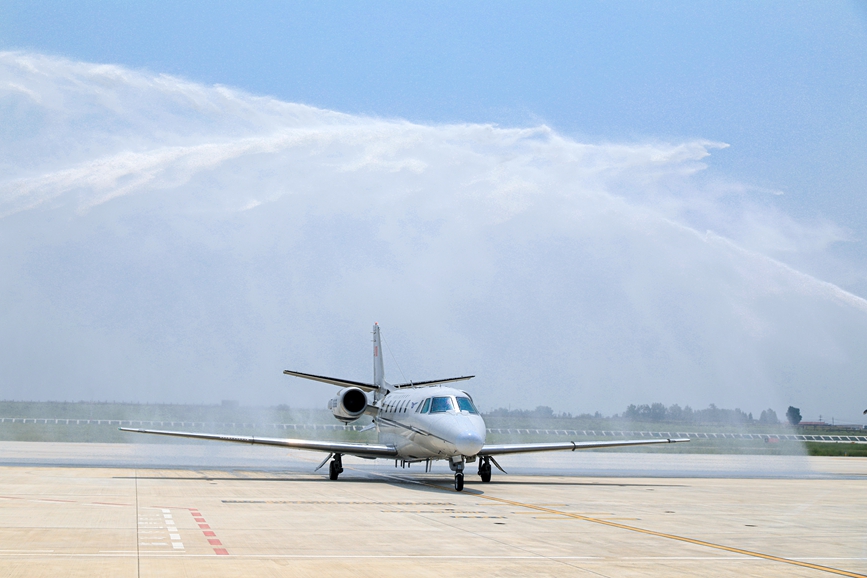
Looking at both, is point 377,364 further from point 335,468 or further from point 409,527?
point 409,527

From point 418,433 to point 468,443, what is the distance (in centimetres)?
406

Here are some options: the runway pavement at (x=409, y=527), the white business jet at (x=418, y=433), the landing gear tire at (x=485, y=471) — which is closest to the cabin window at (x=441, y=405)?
the white business jet at (x=418, y=433)

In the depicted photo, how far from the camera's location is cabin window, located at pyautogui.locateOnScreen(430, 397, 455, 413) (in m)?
29.2

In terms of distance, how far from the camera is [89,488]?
2530 cm

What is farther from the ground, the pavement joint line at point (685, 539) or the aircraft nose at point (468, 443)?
the aircraft nose at point (468, 443)

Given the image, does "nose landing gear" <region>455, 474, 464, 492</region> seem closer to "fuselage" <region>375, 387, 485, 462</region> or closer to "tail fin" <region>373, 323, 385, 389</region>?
"fuselage" <region>375, 387, 485, 462</region>

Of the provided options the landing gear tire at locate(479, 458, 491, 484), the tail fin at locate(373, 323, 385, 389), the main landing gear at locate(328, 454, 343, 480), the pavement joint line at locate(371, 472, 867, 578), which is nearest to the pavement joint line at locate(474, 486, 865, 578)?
the pavement joint line at locate(371, 472, 867, 578)

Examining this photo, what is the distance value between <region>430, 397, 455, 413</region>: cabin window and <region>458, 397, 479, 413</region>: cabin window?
323 millimetres

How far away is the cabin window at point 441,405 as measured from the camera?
29164 mm

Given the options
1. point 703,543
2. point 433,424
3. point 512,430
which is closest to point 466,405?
point 433,424

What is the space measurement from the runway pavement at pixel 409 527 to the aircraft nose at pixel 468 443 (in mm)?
1330

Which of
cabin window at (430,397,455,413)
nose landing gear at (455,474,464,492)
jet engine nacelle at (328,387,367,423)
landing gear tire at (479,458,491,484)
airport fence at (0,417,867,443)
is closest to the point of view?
nose landing gear at (455,474,464,492)

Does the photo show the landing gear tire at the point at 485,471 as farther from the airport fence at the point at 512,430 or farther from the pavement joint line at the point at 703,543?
the airport fence at the point at 512,430

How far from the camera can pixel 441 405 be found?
1158 inches
